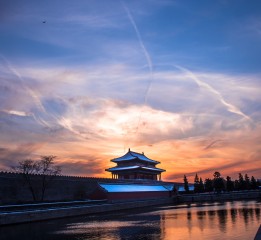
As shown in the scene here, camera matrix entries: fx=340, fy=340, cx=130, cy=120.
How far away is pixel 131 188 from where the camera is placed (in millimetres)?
53344

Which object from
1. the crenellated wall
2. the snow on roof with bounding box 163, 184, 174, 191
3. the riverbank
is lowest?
the riverbank

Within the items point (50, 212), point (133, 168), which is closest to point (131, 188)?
point (133, 168)

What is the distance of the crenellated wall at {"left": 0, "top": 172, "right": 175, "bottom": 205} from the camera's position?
34.4m

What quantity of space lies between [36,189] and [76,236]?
71.8 ft

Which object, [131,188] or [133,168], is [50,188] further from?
[133,168]

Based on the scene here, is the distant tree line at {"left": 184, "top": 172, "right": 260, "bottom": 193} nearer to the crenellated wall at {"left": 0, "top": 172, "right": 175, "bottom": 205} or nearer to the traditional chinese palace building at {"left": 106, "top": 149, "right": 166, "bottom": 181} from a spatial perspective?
the traditional chinese palace building at {"left": 106, "top": 149, "right": 166, "bottom": 181}

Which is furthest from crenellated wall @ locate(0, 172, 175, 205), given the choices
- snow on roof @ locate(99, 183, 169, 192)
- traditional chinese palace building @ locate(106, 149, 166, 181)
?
traditional chinese palace building @ locate(106, 149, 166, 181)

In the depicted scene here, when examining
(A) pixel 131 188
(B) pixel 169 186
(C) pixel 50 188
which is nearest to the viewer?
(C) pixel 50 188

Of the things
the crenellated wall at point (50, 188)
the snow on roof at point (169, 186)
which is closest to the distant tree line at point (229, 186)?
the snow on roof at point (169, 186)

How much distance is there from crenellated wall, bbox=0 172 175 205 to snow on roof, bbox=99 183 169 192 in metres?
1.79

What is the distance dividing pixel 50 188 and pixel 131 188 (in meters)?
16.3

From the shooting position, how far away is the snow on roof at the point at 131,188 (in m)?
47.8

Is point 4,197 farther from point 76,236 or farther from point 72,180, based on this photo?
point 76,236

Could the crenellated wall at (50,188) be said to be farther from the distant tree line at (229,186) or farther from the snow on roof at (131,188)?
the distant tree line at (229,186)
